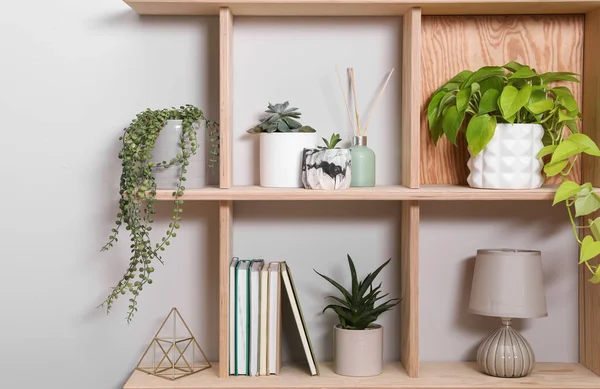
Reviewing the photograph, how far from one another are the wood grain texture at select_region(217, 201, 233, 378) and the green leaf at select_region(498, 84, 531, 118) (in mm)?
665

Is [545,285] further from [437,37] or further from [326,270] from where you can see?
[437,37]

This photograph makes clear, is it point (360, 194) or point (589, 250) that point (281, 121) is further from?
point (589, 250)

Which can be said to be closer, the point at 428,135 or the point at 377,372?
the point at 377,372

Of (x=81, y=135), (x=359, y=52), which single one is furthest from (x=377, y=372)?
(x=81, y=135)

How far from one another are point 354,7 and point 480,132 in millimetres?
414

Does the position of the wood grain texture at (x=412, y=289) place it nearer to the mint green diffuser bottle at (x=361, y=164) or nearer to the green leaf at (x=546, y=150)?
the mint green diffuser bottle at (x=361, y=164)

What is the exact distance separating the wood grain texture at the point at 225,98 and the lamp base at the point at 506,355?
74 cm

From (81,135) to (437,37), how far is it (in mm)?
935

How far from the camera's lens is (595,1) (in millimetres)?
1632

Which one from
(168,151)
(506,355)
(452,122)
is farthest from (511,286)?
(168,151)

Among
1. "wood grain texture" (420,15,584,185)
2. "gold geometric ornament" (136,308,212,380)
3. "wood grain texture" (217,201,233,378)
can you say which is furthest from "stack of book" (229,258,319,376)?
"wood grain texture" (420,15,584,185)

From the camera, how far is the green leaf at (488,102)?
163cm

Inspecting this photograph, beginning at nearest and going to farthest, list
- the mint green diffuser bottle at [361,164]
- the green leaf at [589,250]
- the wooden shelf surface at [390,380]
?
the green leaf at [589,250] → the wooden shelf surface at [390,380] → the mint green diffuser bottle at [361,164]

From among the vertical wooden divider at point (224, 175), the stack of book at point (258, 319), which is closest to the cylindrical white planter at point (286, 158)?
the vertical wooden divider at point (224, 175)
